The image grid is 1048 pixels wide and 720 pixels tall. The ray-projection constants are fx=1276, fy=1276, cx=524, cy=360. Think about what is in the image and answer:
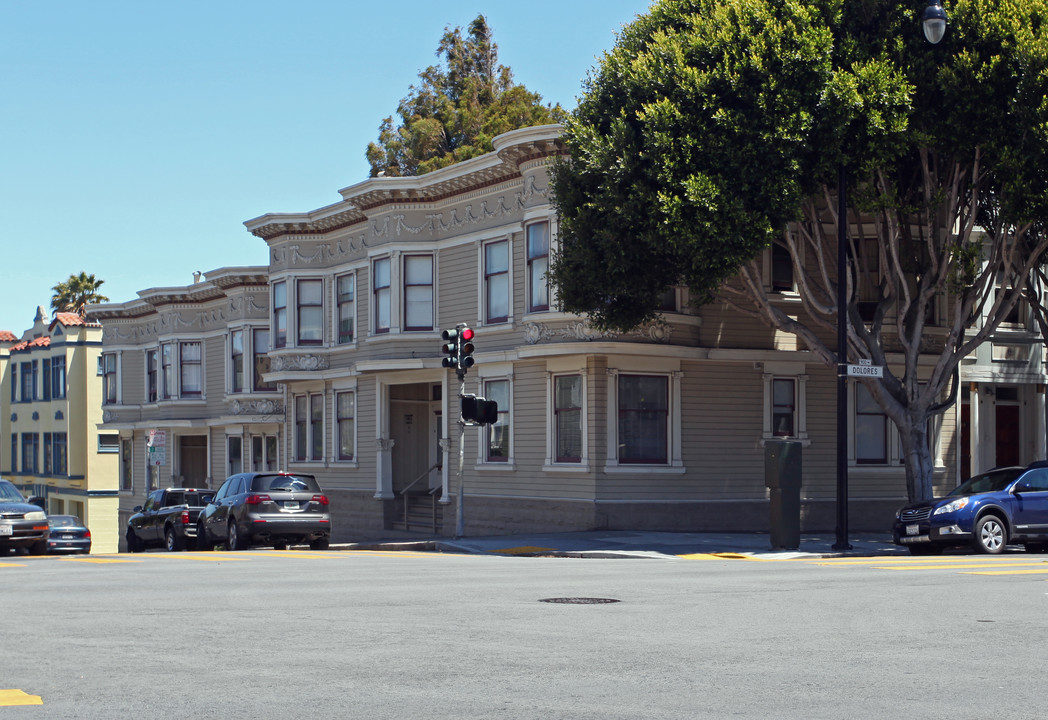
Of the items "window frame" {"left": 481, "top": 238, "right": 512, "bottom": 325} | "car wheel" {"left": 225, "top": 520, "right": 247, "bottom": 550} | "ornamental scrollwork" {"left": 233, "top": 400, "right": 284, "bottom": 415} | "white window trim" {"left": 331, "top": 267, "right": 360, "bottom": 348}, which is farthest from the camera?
"ornamental scrollwork" {"left": 233, "top": 400, "right": 284, "bottom": 415}

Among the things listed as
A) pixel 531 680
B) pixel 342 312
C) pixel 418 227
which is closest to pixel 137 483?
pixel 342 312

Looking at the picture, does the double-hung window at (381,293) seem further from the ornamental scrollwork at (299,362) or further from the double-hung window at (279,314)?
the double-hung window at (279,314)

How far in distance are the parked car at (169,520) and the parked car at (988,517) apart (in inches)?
608

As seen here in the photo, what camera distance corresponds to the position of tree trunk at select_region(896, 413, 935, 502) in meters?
24.6

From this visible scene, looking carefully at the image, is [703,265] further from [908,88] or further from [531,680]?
[531,680]

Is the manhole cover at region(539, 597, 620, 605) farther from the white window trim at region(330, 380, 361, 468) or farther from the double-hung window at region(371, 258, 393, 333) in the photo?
the white window trim at region(330, 380, 361, 468)

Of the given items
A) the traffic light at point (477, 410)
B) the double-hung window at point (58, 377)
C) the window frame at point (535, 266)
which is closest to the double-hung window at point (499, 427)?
the window frame at point (535, 266)

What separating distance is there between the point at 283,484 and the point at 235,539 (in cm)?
141

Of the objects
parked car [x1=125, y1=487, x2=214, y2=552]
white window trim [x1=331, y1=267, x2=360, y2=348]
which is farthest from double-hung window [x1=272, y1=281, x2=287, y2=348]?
parked car [x1=125, y1=487, x2=214, y2=552]

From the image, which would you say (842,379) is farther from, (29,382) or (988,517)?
(29,382)

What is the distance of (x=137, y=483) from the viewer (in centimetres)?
5297

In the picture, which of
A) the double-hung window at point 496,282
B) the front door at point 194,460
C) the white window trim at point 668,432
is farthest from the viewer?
the front door at point 194,460

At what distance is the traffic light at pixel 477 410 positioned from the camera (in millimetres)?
24047

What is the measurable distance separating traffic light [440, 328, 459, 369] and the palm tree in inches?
2149
